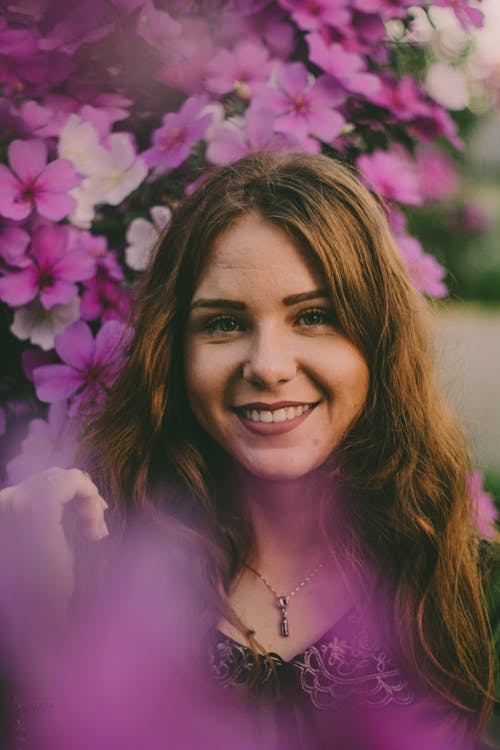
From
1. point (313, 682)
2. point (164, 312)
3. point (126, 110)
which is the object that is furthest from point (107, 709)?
point (126, 110)

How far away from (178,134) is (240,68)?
6.0 inches

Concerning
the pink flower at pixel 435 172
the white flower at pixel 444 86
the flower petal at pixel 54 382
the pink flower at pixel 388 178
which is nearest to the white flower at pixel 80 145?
the flower petal at pixel 54 382

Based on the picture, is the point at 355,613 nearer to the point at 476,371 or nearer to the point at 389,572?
the point at 389,572

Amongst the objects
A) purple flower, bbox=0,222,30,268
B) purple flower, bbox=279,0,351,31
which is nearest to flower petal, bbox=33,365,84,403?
purple flower, bbox=0,222,30,268

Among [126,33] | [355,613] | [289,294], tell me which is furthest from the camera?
[126,33]

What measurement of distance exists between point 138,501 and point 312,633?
277mm

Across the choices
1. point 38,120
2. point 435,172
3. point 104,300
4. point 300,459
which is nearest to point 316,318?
point 300,459

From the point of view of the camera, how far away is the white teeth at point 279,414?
102 centimetres

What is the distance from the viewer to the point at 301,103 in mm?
1251

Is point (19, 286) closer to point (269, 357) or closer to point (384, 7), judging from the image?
point (269, 357)

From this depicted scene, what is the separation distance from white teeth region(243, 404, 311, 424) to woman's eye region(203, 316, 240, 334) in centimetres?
10

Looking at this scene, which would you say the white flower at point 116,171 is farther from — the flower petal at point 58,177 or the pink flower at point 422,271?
the pink flower at point 422,271

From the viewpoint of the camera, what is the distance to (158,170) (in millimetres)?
1283

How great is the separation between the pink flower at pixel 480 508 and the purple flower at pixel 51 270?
606 millimetres
